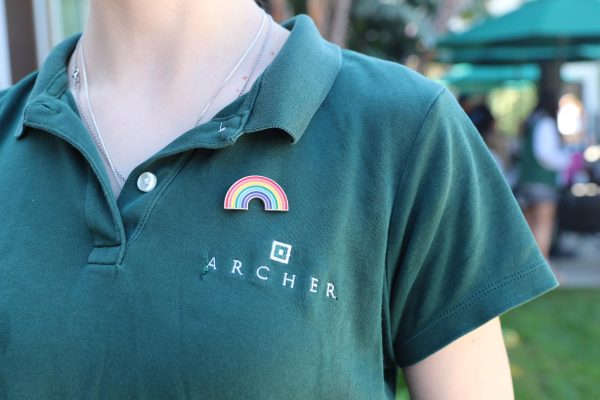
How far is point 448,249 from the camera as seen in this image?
1092 mm

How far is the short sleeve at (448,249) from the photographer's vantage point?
1.08 metres

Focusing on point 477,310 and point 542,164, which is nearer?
point 477,310

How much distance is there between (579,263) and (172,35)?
7516mm

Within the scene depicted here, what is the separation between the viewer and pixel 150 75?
1276 mm

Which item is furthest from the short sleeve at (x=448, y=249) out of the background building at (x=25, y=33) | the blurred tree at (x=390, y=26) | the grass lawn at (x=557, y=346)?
the background building at (x=25, y=33)

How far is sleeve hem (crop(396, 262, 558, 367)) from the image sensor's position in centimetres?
109

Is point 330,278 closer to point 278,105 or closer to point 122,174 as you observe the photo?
point 278,105

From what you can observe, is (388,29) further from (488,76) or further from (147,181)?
(488,76)

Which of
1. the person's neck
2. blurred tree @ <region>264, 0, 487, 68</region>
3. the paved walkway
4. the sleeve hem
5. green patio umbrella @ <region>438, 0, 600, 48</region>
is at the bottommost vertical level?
the sleeve hem

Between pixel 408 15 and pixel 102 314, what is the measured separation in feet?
18.5

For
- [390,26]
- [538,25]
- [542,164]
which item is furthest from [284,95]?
[538,25]

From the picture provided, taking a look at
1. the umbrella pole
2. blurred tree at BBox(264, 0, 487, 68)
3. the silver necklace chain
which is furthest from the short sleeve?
Answer: the umbrella pole

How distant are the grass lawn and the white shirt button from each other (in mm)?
3682

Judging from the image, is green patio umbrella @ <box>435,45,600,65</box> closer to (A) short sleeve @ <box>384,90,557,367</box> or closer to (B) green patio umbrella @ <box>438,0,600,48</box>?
(B) green patio umbrella @ <box>438,0,600,48</box>
